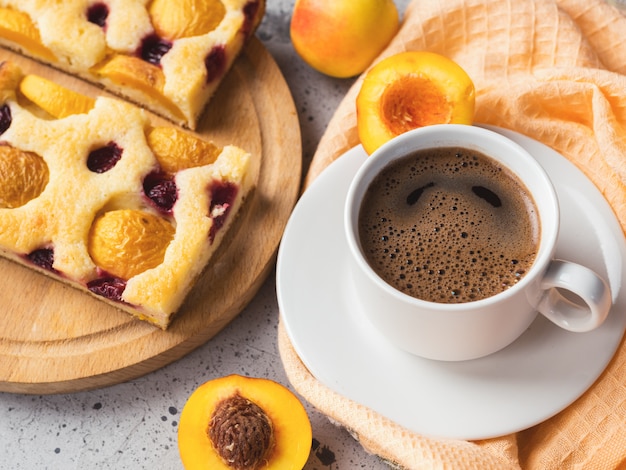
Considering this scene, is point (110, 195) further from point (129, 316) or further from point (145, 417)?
point (145, 417)

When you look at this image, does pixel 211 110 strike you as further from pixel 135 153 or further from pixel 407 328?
pixel 407 328

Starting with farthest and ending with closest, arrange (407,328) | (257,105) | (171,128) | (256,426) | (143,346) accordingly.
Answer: (257,105) < (171,128) < (143,346) < (256,426) < (407,328)

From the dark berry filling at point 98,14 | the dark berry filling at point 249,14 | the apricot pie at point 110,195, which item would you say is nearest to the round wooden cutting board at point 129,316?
the apricot pie at point 110,195

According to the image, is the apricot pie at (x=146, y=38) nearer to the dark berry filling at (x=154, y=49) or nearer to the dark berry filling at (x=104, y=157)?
the dark berry filling at (x=154, y=49)

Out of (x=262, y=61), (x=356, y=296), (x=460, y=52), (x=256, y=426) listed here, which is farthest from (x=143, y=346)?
(x=460, y=52)

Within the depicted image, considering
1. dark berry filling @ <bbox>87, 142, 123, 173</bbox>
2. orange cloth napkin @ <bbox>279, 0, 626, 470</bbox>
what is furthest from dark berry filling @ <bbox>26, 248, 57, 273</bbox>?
orange cloth napkin @ <bbox>279, 0, 626, 470</bbox>

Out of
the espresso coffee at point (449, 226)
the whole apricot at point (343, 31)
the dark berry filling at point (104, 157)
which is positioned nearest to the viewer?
the espresso coffee at point (449, 226)

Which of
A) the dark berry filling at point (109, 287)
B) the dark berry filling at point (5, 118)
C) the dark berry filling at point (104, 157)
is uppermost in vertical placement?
the dark berry filling at point (104, 157)

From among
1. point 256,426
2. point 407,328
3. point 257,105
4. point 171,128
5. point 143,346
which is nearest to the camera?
point 407,328
